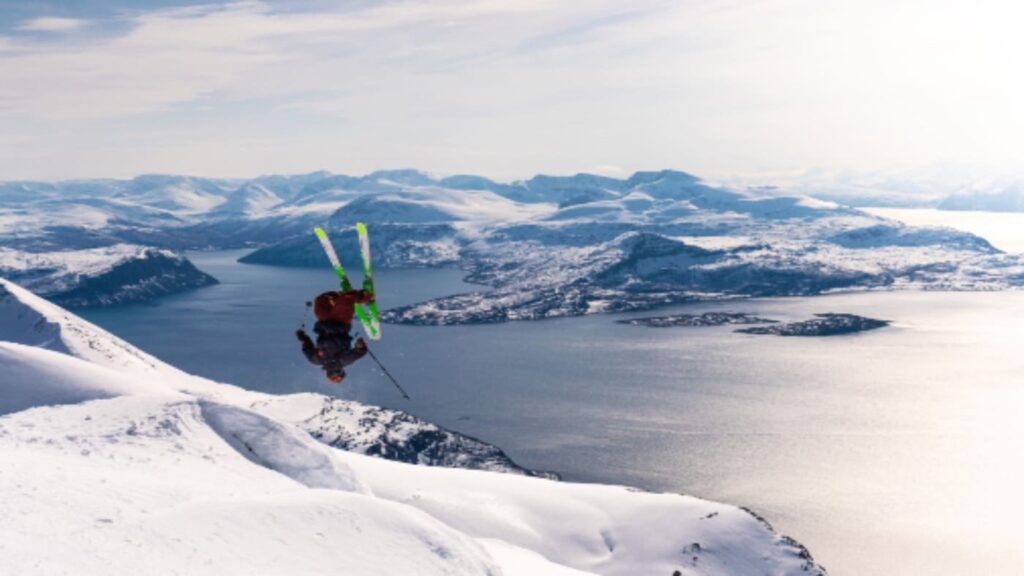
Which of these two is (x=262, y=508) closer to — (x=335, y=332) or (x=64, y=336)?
(x=335, y=332)

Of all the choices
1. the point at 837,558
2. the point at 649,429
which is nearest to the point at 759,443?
the point at 649,429

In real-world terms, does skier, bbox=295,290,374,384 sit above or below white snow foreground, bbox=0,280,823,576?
above

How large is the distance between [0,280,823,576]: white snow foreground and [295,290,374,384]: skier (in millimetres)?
11037

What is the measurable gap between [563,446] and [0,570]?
135606mm

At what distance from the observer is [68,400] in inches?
3280

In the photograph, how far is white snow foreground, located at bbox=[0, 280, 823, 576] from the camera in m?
35.5

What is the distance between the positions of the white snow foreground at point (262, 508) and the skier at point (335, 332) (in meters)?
11.0

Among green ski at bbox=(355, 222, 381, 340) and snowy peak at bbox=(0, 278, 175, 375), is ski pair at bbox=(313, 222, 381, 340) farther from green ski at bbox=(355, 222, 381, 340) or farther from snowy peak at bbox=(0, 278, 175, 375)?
snowy peak at bbox=(0, 278, 175, 375)

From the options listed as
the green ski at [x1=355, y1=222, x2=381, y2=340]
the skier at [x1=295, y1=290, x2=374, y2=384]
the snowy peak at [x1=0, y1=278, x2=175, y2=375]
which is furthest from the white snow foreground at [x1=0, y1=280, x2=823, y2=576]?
the snowy peak at [x1=0, y1=278, x2=175, y2=375]

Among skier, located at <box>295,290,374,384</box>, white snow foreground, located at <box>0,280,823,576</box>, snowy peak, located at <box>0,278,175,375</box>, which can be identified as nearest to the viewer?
skier, located at <box>295,290,374,384</box>

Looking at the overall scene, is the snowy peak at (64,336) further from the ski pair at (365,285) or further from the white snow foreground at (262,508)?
the ski pair at (365,285)

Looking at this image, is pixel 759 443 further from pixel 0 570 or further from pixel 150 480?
pixel 0 570

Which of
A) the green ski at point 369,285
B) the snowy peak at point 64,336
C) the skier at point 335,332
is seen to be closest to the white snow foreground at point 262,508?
the skier at point 335,332

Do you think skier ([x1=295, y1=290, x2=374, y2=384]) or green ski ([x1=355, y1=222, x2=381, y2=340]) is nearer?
skier ([x1=295, y1=290, x2=374, y2=384])
